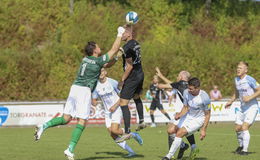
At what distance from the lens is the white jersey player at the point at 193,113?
12.7 m

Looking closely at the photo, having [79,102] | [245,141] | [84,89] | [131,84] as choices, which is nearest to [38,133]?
[79,102]

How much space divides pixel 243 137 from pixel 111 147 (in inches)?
161

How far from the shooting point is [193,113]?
42.8 ft

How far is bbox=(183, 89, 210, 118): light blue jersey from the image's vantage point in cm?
1282

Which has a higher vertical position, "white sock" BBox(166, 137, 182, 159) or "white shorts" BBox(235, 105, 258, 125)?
"white shorts" BBox(235, 105, 258, 125)

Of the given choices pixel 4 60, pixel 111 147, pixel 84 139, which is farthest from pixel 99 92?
pixel 4 60

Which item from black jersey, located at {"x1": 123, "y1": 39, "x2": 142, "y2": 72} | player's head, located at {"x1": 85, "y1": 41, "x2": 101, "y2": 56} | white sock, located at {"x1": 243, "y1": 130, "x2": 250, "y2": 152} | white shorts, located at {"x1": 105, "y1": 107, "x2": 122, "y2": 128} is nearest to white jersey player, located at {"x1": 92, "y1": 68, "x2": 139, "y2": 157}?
white shorts, located at {"x1": 105, "y1": 107, "x2": 122, "y2": 128}

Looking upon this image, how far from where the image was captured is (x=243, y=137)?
15.2m

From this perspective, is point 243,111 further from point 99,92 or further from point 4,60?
point 4,60

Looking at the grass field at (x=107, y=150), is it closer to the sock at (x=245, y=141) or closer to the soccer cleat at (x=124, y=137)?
the sock at (x=245, y=141)

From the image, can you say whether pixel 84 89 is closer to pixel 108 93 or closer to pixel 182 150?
pixel 108 93

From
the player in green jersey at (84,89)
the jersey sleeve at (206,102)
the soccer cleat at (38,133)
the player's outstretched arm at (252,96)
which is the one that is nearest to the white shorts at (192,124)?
the jersey sleeve at (206,102)

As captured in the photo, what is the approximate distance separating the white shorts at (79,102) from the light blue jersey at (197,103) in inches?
84.3

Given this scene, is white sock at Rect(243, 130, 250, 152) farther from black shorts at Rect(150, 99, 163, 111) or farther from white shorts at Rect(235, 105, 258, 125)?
black shorts at Rect(150, 99, 163, 111)
